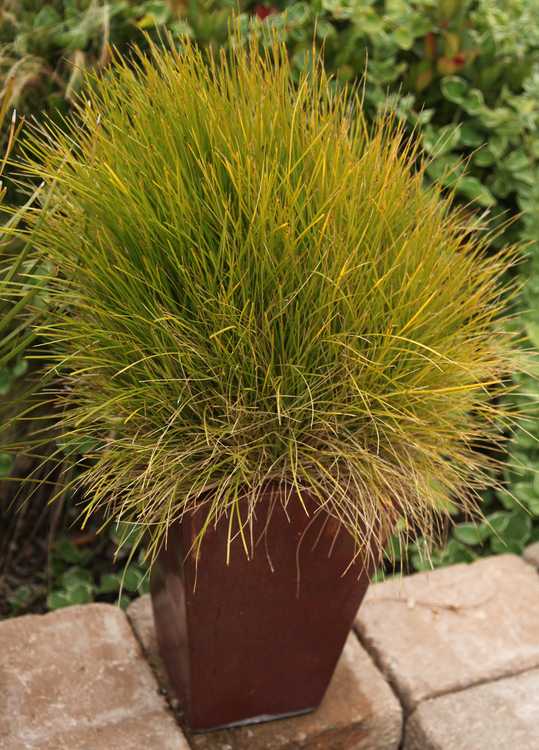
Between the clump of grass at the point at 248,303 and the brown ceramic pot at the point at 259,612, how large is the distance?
0.13 feet

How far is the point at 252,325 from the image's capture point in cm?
133

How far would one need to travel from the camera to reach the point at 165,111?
1318 millimetres

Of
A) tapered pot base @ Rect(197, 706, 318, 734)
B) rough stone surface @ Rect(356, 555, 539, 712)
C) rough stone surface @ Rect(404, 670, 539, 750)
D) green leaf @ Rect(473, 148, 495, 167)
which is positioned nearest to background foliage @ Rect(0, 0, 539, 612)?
green leaf @ Rect(473, 148, 495, 167)

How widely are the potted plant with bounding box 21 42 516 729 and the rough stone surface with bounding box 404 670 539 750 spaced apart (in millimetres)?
431

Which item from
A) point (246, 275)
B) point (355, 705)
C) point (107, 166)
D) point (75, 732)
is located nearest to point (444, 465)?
point (246, 275)

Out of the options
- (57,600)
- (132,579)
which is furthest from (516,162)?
(57,600)

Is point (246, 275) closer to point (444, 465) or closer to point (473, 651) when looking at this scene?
point (444, 465)

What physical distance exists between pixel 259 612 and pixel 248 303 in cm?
51

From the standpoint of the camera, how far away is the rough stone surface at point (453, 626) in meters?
1.75

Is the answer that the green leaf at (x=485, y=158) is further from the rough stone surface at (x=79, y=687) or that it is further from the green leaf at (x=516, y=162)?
the rough stone surface at (x=79, y=687)

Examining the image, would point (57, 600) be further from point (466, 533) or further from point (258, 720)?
point (466, 533)

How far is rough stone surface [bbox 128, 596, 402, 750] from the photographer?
5.23 feet

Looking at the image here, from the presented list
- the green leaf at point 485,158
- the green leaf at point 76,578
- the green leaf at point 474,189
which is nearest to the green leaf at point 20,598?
the green leaf at point 76,578

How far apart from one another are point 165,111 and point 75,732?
101 cm
